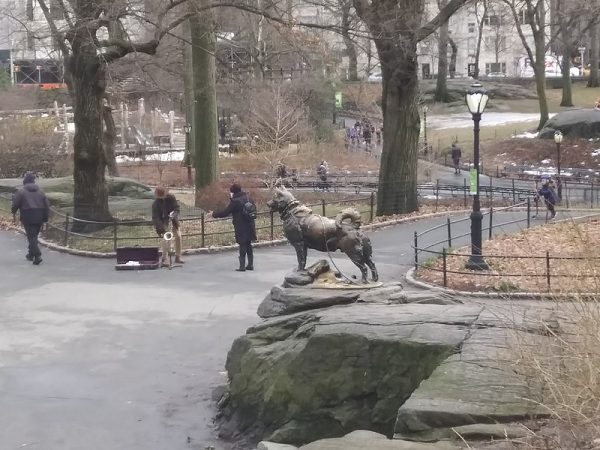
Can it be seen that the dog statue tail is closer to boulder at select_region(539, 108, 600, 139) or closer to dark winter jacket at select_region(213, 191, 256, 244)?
dark winter jacket at select_region(213, 191, 256, 244)

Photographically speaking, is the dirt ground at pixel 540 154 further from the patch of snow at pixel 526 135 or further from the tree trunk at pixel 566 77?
the tree trunk at pixel 566 77

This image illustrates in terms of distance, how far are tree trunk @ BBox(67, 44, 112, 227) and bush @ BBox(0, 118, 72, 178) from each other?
51.5 feet

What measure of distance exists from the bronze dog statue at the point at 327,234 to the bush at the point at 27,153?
2837 centimetres

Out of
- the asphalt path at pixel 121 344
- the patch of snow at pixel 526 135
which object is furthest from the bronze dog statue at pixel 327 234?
the patch of snow at pixel 526 135

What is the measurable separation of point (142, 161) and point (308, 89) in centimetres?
1051

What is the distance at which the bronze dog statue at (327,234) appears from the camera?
1117cm

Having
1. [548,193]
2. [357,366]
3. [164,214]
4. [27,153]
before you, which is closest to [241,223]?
[164,214]

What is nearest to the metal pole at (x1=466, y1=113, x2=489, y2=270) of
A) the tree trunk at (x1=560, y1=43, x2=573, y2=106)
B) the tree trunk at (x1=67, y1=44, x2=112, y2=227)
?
the tree trunk at (x1=67, y1=44, x2=112, y2=227)

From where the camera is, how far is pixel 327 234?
11.3 m

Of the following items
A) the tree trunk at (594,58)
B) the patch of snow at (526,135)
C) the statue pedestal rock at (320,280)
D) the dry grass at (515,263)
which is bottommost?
the dry grass at (515,263)

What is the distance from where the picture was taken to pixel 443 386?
7145 mm

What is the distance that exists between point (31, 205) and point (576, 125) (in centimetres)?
3509

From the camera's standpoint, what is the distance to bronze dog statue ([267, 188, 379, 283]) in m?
11.2

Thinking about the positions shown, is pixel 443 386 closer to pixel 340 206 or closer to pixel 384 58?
pixel 384 58
